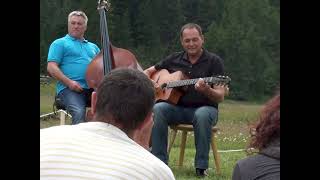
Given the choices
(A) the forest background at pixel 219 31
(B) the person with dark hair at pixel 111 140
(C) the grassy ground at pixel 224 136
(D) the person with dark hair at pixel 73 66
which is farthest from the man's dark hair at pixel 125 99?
(A) the forest background at pixel 219 31

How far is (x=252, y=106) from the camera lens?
44.8ft

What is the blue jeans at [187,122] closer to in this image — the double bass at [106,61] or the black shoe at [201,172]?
the black shoe at [201,172]

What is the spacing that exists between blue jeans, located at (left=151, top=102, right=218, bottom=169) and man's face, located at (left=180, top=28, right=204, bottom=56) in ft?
1.54

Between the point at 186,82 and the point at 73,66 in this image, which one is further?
the point at 73,66

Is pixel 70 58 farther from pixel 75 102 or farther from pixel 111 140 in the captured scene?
pixel 111 140

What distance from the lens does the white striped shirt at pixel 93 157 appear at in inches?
51.8

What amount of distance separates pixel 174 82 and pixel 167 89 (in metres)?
0.08

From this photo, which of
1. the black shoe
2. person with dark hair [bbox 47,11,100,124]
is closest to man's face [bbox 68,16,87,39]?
person with dark hair [bbox 47,11,100,124]

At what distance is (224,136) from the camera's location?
29.4 feet

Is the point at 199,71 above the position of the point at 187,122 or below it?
above

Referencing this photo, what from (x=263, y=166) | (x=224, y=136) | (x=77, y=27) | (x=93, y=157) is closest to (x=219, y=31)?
(x=224, y=136)
